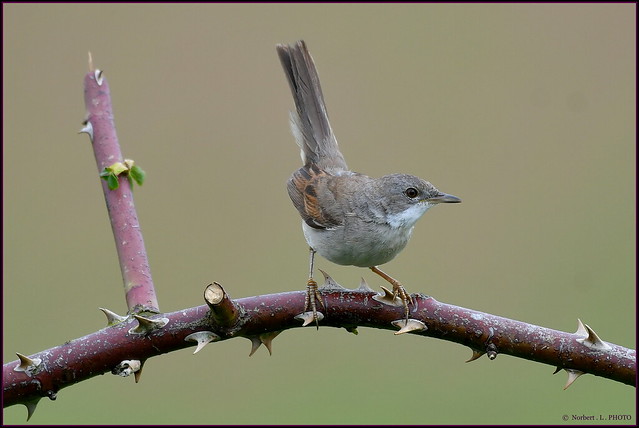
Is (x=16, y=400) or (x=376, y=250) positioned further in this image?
(x=376, y=250)

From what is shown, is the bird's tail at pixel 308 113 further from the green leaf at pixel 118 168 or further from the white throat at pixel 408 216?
the green leaf at pixel 118 168

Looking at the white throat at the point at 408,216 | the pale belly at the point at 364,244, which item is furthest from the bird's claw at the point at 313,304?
the white throat at the point at 408,216

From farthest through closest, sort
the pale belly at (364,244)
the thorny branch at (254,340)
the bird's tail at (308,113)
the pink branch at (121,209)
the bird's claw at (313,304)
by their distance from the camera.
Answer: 1. the bird's tail at (308,113)
2. the pale belly at (364,244)
3. the pink branch at (121,209)
4. the bird's claw at (313,304)
5. the thorny branch at (254,340)

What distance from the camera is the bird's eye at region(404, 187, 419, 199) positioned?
404cm

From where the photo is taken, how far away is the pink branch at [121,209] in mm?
2592

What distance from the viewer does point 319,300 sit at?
99.3 inches

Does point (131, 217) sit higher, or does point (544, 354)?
point (131, 217)

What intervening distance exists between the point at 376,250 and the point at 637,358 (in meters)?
1.66

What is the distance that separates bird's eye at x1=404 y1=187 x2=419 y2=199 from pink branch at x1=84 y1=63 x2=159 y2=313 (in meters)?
1.72


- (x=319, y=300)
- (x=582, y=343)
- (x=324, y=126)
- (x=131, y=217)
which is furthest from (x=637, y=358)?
(x=324, y=126)

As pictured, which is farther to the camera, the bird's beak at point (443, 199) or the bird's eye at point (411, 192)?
the bird's eye at point (411, 192)

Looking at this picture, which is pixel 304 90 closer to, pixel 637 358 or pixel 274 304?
pixel 274 304

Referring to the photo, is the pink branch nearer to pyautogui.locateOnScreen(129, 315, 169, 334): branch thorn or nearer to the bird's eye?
pyautogui.locateOnScreen(129, 315, 169, 334): branch thorn

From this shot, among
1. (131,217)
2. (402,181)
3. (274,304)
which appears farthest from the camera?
(402,181)
